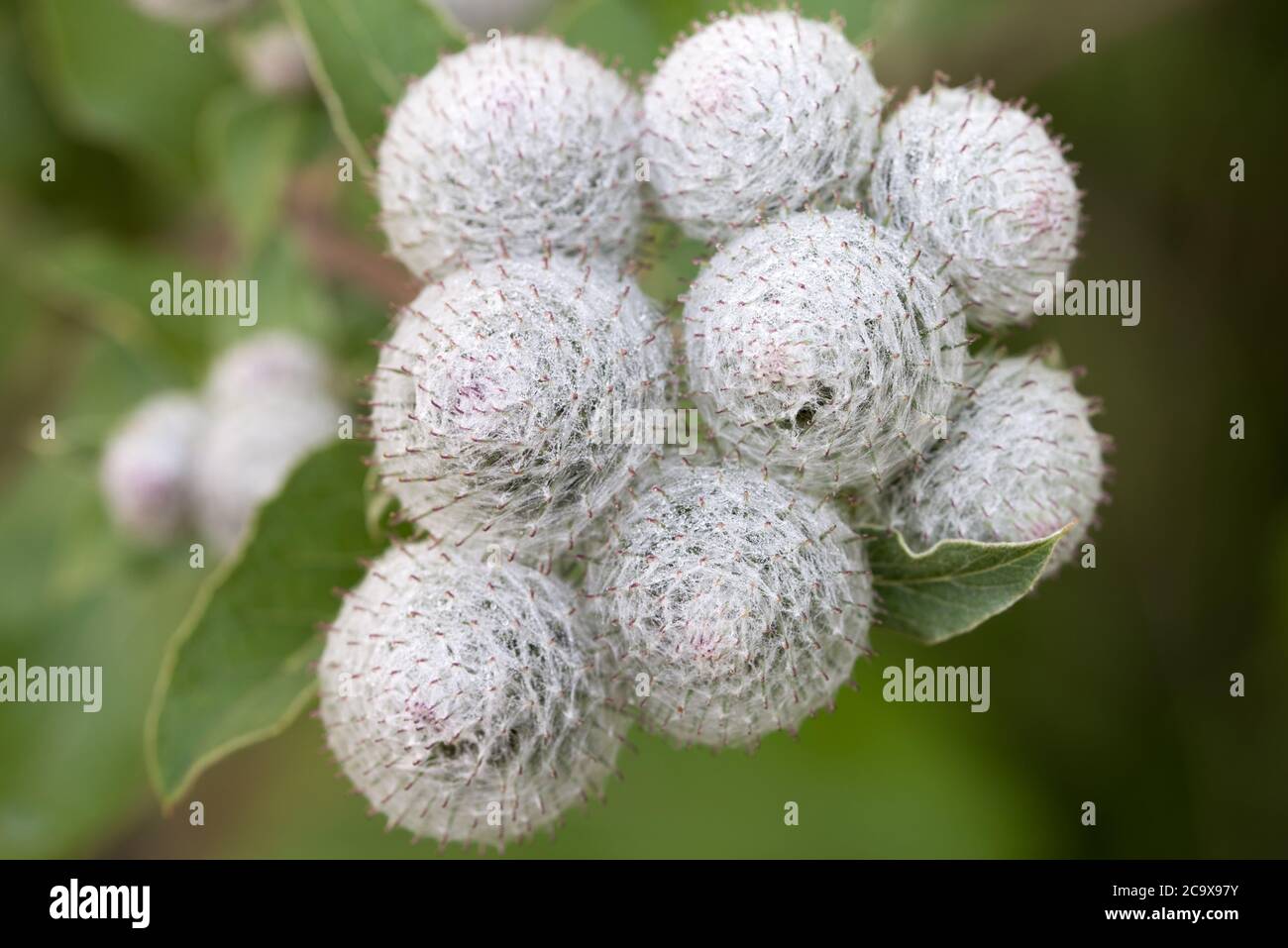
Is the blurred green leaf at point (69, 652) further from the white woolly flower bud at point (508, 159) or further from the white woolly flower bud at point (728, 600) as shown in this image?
the white woolly flower bud at point (728, 600)

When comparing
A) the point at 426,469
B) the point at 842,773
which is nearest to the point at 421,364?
the point at 426,469

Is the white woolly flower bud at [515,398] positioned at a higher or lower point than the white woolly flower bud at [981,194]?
lower

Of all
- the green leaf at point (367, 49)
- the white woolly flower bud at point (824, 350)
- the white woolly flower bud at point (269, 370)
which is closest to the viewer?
the white woolly flower bud at point (824, 350)

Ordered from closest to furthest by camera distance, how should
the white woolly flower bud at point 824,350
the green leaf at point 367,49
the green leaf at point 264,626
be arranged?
the white woolly flower bud at point 824,350 → the green leaf at point 264,626 → the green leaf at point 367,49

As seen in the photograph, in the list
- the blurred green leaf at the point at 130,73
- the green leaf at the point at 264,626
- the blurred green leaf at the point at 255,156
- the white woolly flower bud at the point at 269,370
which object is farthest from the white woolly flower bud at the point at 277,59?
the green leaf at the point at 264,626

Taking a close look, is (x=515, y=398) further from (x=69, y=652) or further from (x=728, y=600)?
(x=69, y=652)

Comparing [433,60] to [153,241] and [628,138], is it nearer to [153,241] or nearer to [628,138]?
[628,138]
